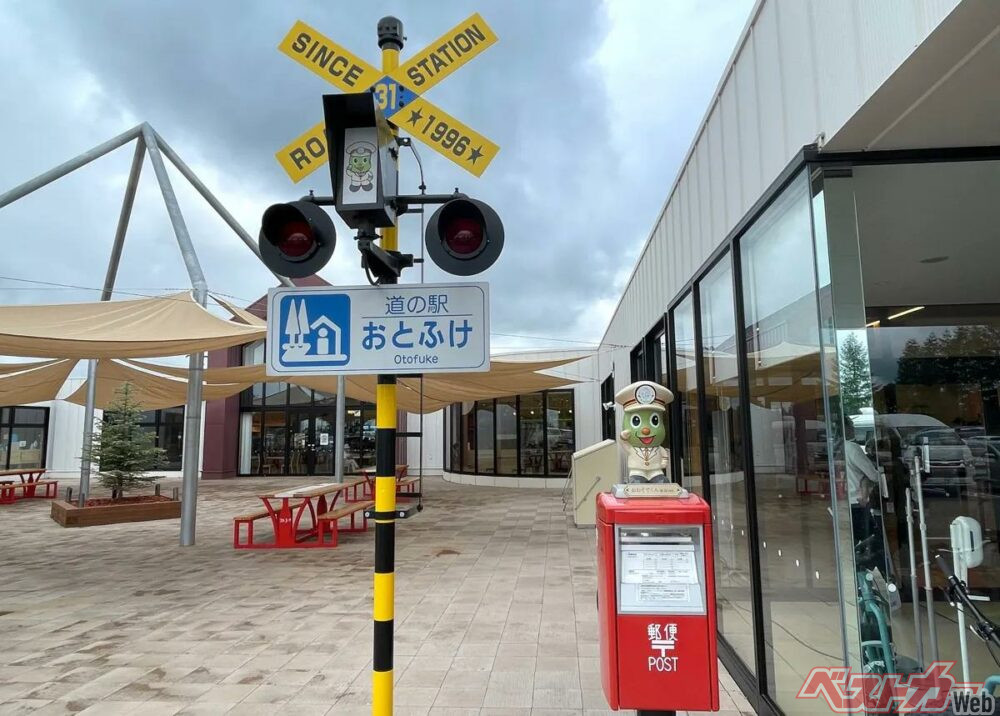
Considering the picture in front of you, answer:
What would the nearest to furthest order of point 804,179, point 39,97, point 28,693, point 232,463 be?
point 804,179, point 28,693, point 39,97, point 232,463

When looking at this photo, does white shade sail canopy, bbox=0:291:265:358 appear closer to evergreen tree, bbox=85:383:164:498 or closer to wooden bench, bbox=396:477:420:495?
evergreen tree, bbox=85:383:164:498

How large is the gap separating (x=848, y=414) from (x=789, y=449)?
0.65 metres

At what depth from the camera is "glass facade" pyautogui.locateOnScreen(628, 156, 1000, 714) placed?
195 centimetres

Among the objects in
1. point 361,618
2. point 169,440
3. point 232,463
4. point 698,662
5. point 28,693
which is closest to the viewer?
point 698,662

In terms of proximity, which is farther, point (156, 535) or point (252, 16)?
point (156, 535)

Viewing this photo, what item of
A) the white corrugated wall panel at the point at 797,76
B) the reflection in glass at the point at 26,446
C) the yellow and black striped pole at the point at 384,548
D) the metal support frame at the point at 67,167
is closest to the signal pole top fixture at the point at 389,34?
the yellow and black striped pole at the point at 384,548

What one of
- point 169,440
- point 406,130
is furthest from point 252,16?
point 169,440

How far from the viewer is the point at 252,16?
2.54m

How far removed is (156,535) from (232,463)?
36.9ft

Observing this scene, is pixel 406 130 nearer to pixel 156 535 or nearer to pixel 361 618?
pixel 361 618

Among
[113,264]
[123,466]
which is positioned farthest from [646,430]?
[113,264]

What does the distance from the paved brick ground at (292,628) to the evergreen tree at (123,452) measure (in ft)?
8.61

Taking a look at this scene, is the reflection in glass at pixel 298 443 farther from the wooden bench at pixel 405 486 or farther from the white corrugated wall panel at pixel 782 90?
the white corrugated wall panel at pixel 782 90

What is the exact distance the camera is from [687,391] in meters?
4.41
